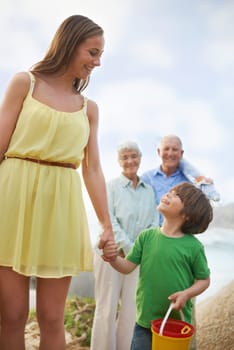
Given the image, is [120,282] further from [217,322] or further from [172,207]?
[172,207]

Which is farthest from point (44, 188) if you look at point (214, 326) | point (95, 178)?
point (214, 326)

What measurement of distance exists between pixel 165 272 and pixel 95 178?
1.30 feet

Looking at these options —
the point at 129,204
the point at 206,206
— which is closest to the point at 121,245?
the point at 129,204

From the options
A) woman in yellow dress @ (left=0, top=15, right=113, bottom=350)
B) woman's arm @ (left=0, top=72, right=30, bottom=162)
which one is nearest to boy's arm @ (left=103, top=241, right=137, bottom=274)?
woman in yellow dress @ (left=0, top=15, right=113, bottom=350)

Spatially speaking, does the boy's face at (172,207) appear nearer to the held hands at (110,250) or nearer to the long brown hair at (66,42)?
the held hands at (110,250)

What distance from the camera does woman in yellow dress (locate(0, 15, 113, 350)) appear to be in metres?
1.34

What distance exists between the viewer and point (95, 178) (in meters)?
1.54

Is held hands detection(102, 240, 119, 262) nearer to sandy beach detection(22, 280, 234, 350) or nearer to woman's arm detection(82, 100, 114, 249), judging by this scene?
woman's arm detection(82, 100, 114, 249)

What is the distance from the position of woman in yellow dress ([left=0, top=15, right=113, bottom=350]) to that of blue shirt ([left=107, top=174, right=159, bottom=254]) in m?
1.09

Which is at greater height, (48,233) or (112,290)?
(48,233)

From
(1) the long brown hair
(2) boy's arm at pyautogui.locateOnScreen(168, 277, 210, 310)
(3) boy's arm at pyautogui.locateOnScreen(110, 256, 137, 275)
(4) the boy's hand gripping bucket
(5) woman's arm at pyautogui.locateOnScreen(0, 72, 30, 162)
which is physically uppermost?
(1) the long brown hair

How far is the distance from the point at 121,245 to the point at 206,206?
0.81 metres

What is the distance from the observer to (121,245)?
2443 mm

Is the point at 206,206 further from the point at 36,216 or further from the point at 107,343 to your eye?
the point at 107,343
